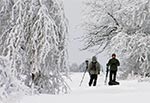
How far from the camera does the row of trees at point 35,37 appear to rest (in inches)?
496

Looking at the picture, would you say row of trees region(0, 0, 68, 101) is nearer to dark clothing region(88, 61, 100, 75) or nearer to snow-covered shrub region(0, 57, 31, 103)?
dark clothing region(88, 61, 100, 75)

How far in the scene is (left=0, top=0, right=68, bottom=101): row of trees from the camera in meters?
12.6

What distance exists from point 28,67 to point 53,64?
744 mm

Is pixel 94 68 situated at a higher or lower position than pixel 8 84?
higher

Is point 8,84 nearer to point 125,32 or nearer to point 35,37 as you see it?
point 35,37

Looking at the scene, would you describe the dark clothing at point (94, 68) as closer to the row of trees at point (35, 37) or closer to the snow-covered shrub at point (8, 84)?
the row of trees at point (35, 37)

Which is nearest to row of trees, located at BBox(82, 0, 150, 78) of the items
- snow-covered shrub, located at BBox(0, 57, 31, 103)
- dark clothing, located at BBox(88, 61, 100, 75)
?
dark clothing, located at BBox(88, 61, 100, 75)

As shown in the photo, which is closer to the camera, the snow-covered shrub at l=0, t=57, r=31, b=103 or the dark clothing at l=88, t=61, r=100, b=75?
the snow-covered shrub at l=0, t=57, r=31, b=103

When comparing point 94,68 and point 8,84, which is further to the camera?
point 94,68

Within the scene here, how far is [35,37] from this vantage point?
12516mm

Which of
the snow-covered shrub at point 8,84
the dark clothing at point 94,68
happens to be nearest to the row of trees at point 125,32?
the dark clothing at point 94,68

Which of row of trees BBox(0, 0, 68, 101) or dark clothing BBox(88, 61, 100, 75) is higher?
row of trees BBox(0, 0, 68, 101)

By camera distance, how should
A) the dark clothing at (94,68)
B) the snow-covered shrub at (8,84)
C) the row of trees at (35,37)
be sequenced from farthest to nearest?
the dark clothing at (94,68)
the row of trees at (35,37)
the snow-covered shrub at (8,84)

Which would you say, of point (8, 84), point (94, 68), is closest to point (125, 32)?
point (94, 68)
